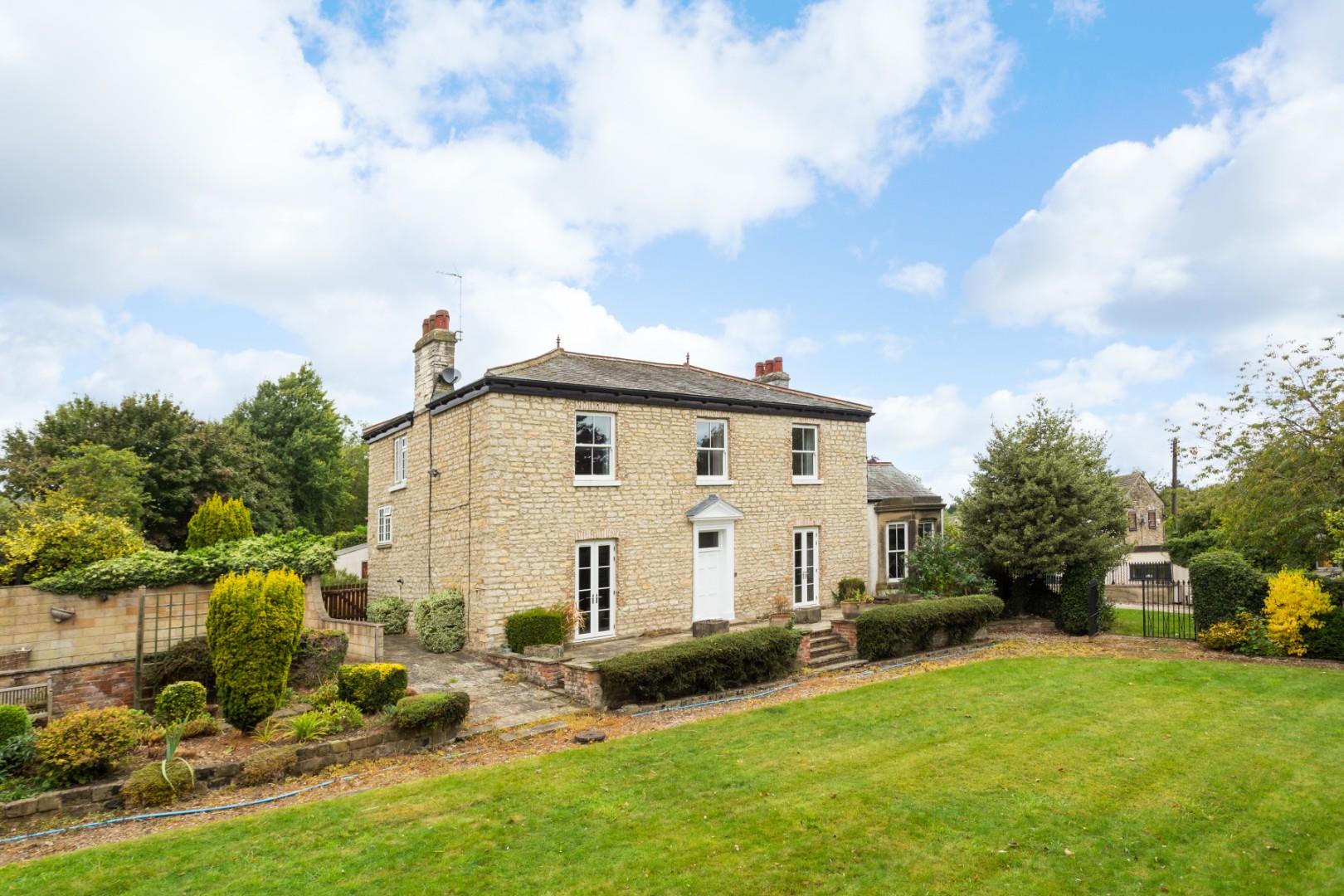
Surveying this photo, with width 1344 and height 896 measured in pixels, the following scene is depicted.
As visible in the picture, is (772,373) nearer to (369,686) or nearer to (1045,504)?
(1045,504)

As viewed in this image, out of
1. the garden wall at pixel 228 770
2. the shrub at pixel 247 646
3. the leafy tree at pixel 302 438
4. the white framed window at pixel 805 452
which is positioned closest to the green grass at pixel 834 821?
the garden wall at pixel 228 770

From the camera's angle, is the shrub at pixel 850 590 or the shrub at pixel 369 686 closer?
the shrub at pixel 369 686

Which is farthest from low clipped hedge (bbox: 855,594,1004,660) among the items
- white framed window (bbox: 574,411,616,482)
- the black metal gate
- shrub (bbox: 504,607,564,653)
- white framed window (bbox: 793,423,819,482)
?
white framed window (bbox: 574,411,616,482)

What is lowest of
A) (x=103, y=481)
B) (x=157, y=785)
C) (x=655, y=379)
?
(x=157, y=785)

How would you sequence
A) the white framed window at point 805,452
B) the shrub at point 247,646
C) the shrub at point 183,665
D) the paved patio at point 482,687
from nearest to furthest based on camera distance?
the shrub at point 247,646
the shrub at point 183,665
the paved patio at point 482,687
the white framed window at point 805,452

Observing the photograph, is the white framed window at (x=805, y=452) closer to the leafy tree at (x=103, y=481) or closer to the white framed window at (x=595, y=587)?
the white framed window at (x=595, y=587)

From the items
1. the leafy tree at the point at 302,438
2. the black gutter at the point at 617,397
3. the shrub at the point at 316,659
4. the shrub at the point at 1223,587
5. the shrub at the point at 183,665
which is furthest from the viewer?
the leafy tree at the point at 302,438

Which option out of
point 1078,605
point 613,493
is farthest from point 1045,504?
point 613,493

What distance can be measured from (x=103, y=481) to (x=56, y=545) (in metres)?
8.76

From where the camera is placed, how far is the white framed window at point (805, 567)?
2095 centimetres

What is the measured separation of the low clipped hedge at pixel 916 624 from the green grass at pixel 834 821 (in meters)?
4.63

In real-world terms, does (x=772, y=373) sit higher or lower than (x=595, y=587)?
higher

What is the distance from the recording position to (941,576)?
21.2 metres

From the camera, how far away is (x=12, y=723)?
27.1 ft
